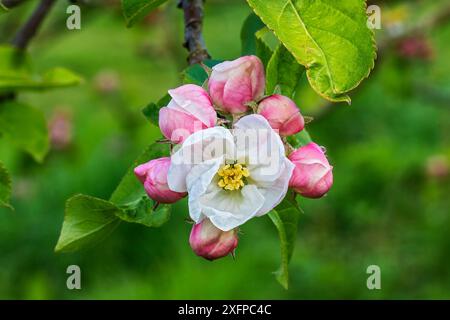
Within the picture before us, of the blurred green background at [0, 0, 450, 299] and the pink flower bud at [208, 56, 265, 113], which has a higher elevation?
the blurred green background at [0, 0, 450, 299]

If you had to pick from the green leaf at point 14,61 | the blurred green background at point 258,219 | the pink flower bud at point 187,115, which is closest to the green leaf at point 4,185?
the pink flower bud at point 187,115

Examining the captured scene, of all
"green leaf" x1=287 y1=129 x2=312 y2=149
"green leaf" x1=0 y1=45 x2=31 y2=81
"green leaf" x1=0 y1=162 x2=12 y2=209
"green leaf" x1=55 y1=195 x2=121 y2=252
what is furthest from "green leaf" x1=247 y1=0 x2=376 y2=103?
"green leaf" x1=0 y1=45 x2=31 y2=81

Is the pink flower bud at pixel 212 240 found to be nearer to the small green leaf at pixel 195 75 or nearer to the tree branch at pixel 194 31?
the small green leaf at pixel 195 75

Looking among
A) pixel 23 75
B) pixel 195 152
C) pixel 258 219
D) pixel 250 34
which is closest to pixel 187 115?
pixel 195 152

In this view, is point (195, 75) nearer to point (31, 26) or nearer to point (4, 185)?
point (4, 185)

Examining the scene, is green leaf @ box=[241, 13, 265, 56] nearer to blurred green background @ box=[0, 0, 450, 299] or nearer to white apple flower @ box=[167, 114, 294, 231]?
white apple flower @ box=[167, 114, 294, 231]

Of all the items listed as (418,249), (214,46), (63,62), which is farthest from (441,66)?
(63,62)

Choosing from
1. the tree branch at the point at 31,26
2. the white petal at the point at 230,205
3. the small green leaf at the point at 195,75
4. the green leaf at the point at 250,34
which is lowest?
the white petal at the point at 230,205
